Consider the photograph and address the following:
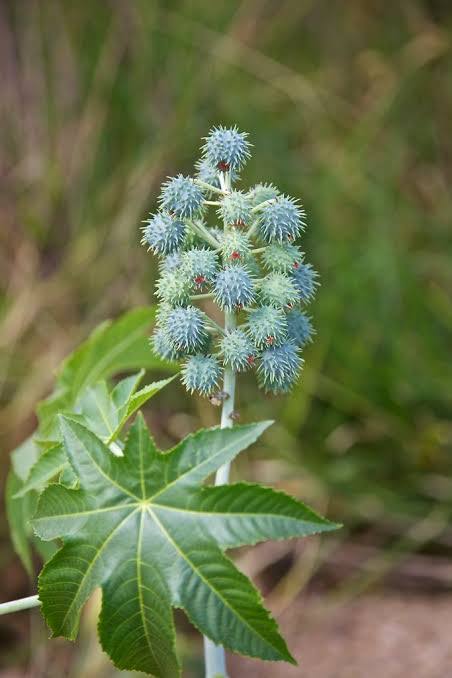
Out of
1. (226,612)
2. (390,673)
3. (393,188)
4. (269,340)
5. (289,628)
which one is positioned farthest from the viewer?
(393,188)

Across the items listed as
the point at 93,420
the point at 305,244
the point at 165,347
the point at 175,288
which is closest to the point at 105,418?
the point at 93,420

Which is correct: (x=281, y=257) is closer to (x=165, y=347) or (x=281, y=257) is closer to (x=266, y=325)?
(x=266, y=325)

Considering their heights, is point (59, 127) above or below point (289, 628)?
above

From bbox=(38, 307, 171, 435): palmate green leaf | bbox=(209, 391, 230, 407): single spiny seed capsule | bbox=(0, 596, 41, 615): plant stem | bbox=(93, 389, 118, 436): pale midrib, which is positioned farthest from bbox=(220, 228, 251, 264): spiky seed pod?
bbox=(38, 307, 171, 435): palmate green leaf

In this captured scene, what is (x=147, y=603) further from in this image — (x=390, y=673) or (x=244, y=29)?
(x=244, y=29)

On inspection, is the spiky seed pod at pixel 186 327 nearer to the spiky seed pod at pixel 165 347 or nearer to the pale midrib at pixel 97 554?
the spiky seed pod at pixel 165 347

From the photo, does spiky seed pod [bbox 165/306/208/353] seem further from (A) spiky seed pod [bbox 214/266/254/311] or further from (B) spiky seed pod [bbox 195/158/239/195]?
(B) spiky seed pod [bbox 195/158/239/195]

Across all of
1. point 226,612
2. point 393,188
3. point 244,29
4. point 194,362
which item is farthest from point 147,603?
point 244,29
